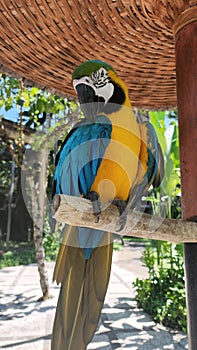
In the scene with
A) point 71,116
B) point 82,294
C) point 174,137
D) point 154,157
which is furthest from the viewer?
point 174,137

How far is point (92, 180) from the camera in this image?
0.47 metres

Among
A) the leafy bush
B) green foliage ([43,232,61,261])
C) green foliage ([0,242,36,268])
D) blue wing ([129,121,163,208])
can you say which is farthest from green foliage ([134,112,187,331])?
green foliage ([0,242,36,268])

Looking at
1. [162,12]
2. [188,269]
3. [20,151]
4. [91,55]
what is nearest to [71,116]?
[20,151]

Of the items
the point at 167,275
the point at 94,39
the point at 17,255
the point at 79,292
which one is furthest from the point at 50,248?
the point at 79,292

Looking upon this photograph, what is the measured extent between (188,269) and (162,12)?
0.40 metres

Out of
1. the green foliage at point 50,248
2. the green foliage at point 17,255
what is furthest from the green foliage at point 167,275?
the green foliage at point 17,255

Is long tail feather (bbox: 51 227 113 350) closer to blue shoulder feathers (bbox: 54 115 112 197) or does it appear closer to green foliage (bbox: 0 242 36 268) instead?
blue shoulder feathers (bbox: 54 115 112 197)

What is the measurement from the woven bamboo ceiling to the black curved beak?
17 centimetres

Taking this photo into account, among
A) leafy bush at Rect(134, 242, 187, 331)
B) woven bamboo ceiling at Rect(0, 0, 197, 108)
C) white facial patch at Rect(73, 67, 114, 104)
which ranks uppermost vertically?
woven bamboo ceiling at Rect(0, 0, 197, 108)

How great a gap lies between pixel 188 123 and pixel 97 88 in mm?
139

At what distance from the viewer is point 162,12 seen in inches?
22.7

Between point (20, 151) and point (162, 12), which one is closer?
point (162, 12)

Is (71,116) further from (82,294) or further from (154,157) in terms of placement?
(82,294)

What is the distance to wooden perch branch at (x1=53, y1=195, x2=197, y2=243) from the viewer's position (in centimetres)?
36
